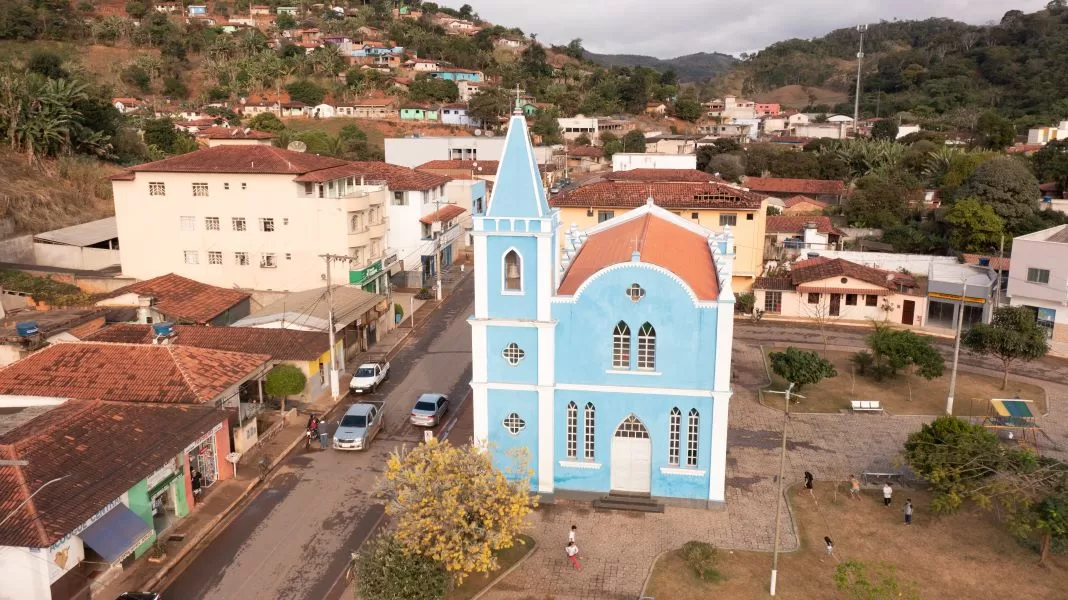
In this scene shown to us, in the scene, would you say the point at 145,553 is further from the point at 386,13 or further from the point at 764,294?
the point at 386,13

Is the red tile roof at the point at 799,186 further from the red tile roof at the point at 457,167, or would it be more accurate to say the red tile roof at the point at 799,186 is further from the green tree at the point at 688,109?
the green tree at the point at 688,109

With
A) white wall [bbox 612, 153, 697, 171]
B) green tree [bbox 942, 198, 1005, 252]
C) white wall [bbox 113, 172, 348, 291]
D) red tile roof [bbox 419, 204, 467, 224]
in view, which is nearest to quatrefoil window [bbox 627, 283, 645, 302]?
white wall [bbox 113, 172, 348, 291]

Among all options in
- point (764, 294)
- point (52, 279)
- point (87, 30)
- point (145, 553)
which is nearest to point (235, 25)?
point (87, 30)

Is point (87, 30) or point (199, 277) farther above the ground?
point (87, 30)

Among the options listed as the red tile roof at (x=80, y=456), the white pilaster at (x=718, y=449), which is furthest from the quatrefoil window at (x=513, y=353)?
the red tile roof at (x=80, y=456)

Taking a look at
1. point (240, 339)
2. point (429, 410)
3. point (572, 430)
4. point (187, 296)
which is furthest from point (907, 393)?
point (187, 296)

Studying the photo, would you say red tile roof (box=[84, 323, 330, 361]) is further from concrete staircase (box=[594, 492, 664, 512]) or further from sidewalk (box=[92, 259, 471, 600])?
concrete staircase (box=[594, 492, 664, 512])
